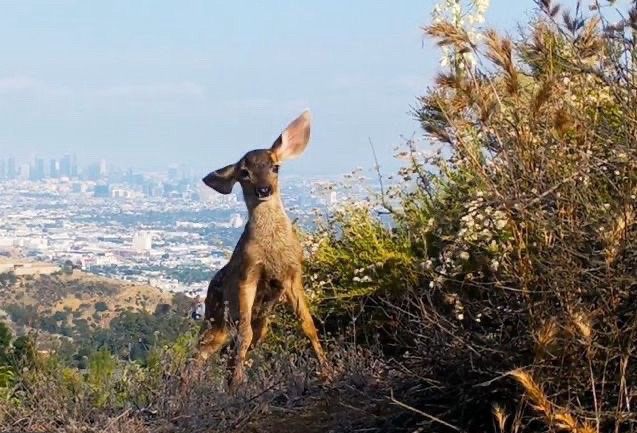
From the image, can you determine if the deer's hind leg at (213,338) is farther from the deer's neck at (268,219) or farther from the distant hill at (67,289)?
the distant hill at (67,289)

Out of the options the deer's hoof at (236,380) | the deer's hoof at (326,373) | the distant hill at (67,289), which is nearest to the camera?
the deer's hoof at (236,380)

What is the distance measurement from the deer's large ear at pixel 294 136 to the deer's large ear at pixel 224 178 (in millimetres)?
370

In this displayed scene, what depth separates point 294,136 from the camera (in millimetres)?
8383

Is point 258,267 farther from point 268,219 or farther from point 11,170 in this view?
point 11,170

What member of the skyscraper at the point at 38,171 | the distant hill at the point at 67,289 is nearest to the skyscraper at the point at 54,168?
the skyscraper at the point at 38,171

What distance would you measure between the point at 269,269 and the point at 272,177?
70 centimetres

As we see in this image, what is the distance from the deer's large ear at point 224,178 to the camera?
8.25m

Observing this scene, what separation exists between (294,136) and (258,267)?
1.10 m

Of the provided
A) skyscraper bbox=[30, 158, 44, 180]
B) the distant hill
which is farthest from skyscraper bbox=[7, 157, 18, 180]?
the distant hill

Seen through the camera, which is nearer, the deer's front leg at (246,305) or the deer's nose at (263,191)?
the deer's front leg at (246,305)

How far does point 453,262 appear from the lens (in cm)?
671

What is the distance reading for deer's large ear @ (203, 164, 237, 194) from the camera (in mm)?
8250

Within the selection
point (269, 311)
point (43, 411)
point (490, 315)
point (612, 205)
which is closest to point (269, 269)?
point (269, 311)

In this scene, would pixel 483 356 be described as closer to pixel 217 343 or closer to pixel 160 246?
pixel 217 343
